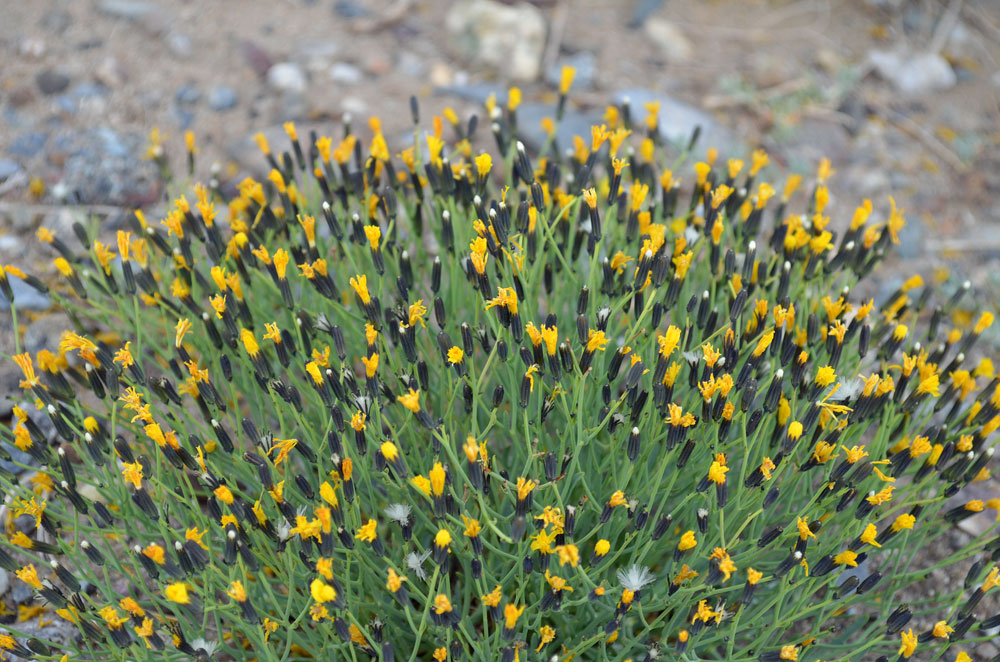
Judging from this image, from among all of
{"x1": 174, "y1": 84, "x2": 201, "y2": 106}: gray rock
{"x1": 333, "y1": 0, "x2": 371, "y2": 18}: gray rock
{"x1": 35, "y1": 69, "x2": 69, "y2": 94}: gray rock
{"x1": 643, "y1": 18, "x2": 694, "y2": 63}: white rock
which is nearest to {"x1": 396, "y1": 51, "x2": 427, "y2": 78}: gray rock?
{"x1": 333, "y1": 0, "x2": 371, "y2": 18}: gray rock

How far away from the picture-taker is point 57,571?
78.5 inches

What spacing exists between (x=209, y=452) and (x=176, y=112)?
3132 millimetres

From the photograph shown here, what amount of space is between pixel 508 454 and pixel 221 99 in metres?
3.35

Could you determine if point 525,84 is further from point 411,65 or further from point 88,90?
point 88,90

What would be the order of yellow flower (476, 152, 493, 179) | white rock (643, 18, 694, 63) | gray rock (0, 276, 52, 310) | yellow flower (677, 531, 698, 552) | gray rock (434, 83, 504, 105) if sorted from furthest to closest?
white rock (643, 18, 694, 63)
gray rock (434, 83, 504, 105)
gray rock (0, 276, 52, 310)
yellow flower (476, 152, 493, 179)
yellow flower (677, 531, 698, 552)

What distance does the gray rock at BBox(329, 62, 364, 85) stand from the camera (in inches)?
202

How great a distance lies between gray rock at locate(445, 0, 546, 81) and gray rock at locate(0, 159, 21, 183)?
276 cm

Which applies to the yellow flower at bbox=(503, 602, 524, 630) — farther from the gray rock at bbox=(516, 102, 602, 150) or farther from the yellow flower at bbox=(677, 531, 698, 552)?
the gray rock at bbox=(516, 102, 602, 150)

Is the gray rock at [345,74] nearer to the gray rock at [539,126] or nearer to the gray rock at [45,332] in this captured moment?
the gray rock at [539,126]

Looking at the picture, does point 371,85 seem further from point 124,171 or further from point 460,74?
point 124,171

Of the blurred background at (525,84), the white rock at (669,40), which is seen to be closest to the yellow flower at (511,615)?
the blurred background at (525,84)

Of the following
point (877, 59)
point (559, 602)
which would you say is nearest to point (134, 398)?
point (559, 602)

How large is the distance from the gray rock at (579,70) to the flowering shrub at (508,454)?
2503mm

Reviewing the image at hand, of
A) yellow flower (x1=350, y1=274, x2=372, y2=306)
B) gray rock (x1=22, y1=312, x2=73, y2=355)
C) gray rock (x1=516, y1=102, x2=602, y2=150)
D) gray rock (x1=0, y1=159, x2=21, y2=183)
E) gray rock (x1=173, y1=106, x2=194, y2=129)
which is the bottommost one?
gray rock (x1=22, y1=312, x2=73, y2=355)
